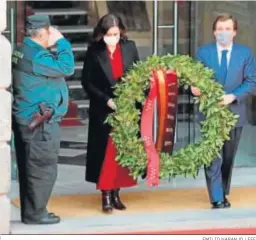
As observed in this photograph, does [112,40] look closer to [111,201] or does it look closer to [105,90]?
[105,90]

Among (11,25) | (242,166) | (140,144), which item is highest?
(11,25)

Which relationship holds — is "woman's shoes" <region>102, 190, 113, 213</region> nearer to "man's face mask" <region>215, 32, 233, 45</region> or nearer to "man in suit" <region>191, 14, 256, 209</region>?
"man in suit" <region>191, 14, 256, 209</region>

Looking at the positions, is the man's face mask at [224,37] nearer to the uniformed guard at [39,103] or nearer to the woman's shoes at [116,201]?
the uniformed guard at [39,103]

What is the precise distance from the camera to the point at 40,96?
8680 millimetres

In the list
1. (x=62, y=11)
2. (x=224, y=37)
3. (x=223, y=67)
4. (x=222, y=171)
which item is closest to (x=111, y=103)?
(x=223, y=67)

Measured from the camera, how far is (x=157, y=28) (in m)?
12.5

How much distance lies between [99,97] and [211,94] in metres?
0.96

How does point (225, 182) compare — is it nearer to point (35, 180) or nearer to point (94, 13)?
point (35, 180)

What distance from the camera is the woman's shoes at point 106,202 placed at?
9.41 meters

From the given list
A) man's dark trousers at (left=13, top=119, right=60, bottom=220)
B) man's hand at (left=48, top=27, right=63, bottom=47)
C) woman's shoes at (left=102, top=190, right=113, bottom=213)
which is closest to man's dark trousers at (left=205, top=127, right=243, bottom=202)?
woman's shoes at (left=102, top=190, right=113, bottom=213)

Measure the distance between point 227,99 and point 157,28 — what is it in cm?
341

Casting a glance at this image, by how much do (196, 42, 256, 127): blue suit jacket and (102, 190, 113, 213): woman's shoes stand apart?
52.0 inches

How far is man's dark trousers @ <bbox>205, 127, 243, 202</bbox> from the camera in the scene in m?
9.47

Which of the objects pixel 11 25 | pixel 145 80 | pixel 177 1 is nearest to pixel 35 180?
pixel 145 80
